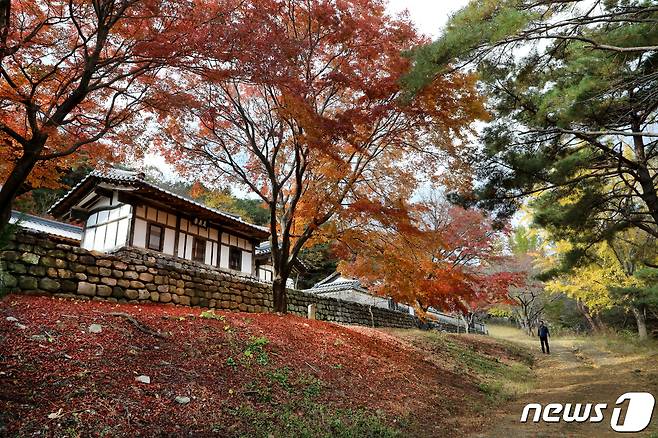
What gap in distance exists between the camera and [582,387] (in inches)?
466

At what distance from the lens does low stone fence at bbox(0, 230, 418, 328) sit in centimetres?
835

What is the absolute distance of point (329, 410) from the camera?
6.57 meters

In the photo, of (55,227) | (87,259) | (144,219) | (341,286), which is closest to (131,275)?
(87,259)

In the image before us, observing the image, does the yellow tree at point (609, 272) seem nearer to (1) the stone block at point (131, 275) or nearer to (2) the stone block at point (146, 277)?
(2) the stone block at point (146, 277)

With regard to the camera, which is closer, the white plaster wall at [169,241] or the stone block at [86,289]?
the stone block at [86,289]

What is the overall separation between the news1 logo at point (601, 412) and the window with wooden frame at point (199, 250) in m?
15.5

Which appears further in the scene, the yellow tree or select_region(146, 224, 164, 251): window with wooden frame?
the yellow tree

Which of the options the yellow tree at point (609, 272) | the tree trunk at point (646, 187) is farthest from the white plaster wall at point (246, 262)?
the tree trunk at point (646, 187)

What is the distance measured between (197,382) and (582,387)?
11364 mm

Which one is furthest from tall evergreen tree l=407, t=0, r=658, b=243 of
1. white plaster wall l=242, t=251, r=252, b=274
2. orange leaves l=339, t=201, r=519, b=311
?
white plaster wall l=242, t=251, r=252, b=274

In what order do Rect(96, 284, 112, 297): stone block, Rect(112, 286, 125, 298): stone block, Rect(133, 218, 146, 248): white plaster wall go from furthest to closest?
Rect(133, 218, 146, 248): white plaster wall, Rect(112, 286, 125, 298): stone block, Rect(96, 284, 112, 297): stone block

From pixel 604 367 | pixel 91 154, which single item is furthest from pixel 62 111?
pixel 604 367

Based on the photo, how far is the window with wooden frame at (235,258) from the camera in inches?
873

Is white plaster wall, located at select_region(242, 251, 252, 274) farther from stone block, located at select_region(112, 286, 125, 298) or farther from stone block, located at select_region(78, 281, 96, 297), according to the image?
stone block, located at select_region(78, 281, 96, 297)
